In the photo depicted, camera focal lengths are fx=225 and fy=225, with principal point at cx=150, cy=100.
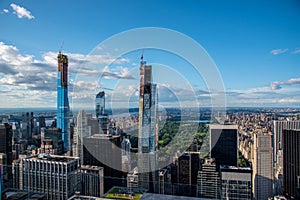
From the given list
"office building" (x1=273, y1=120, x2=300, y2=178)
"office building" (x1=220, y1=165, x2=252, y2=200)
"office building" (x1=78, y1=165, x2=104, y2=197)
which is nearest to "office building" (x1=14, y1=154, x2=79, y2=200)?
"office building" (x1=78, y1=165, x2=104, y2=197)

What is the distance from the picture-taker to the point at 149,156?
3.97 m

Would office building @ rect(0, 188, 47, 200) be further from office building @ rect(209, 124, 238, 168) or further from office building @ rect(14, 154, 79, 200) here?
office building @ rect(209, 124, 238, 168)

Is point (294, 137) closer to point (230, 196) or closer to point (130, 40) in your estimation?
point (230, 196)

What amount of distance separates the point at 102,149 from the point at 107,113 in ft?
4.45

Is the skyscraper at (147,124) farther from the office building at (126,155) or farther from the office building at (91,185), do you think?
the office building at (91,185)

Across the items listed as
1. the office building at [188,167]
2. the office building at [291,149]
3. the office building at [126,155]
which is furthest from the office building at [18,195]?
the office building at [291,149]

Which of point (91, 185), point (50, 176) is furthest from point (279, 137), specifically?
point (50, 176)

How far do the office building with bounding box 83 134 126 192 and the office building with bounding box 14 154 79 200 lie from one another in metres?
0.72

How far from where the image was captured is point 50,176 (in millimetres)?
2930

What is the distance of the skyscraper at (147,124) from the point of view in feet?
11.7

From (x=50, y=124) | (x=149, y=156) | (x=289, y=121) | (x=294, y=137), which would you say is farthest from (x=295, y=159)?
(x=50, y=124)

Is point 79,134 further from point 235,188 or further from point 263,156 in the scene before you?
point 263,156

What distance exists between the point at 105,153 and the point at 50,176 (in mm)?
1435

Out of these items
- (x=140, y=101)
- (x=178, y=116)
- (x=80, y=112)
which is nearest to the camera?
(x=178, y=116)
